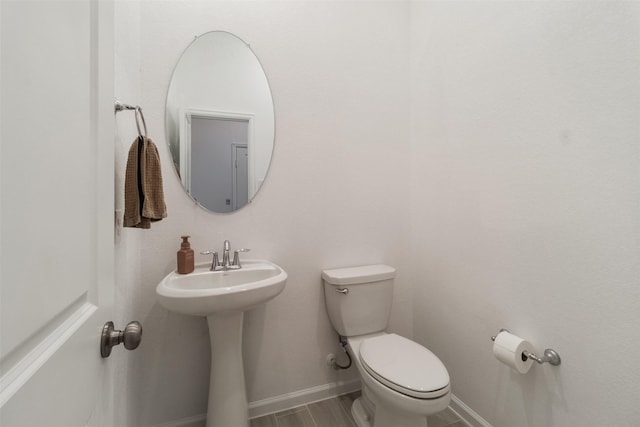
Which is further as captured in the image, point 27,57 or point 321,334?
point 321,334

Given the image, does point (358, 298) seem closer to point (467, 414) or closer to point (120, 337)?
point (467, 414)

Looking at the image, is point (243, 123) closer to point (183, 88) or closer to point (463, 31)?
point (183, 88)

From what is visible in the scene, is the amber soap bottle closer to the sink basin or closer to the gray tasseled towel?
the sink basin

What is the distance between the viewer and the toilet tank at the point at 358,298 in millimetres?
1506

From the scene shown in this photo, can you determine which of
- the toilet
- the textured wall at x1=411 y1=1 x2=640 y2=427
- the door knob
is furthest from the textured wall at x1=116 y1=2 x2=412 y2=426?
the door knob

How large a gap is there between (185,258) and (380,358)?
3.33ft

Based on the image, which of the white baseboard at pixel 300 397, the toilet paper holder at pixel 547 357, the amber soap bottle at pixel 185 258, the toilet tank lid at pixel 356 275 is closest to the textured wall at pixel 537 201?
the toilet paper holder at pixel 547 357

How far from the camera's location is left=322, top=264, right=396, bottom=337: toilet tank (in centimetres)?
151

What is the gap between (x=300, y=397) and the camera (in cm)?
157

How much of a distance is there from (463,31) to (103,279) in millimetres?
1848

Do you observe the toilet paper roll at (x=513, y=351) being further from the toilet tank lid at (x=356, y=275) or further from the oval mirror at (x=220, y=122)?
the oval mirror at (x=220, y=122)

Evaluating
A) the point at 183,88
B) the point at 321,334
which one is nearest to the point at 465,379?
the point at 321,334

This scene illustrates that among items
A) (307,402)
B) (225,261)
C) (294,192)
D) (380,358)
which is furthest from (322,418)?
(294,192)

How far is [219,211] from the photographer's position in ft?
4.68
